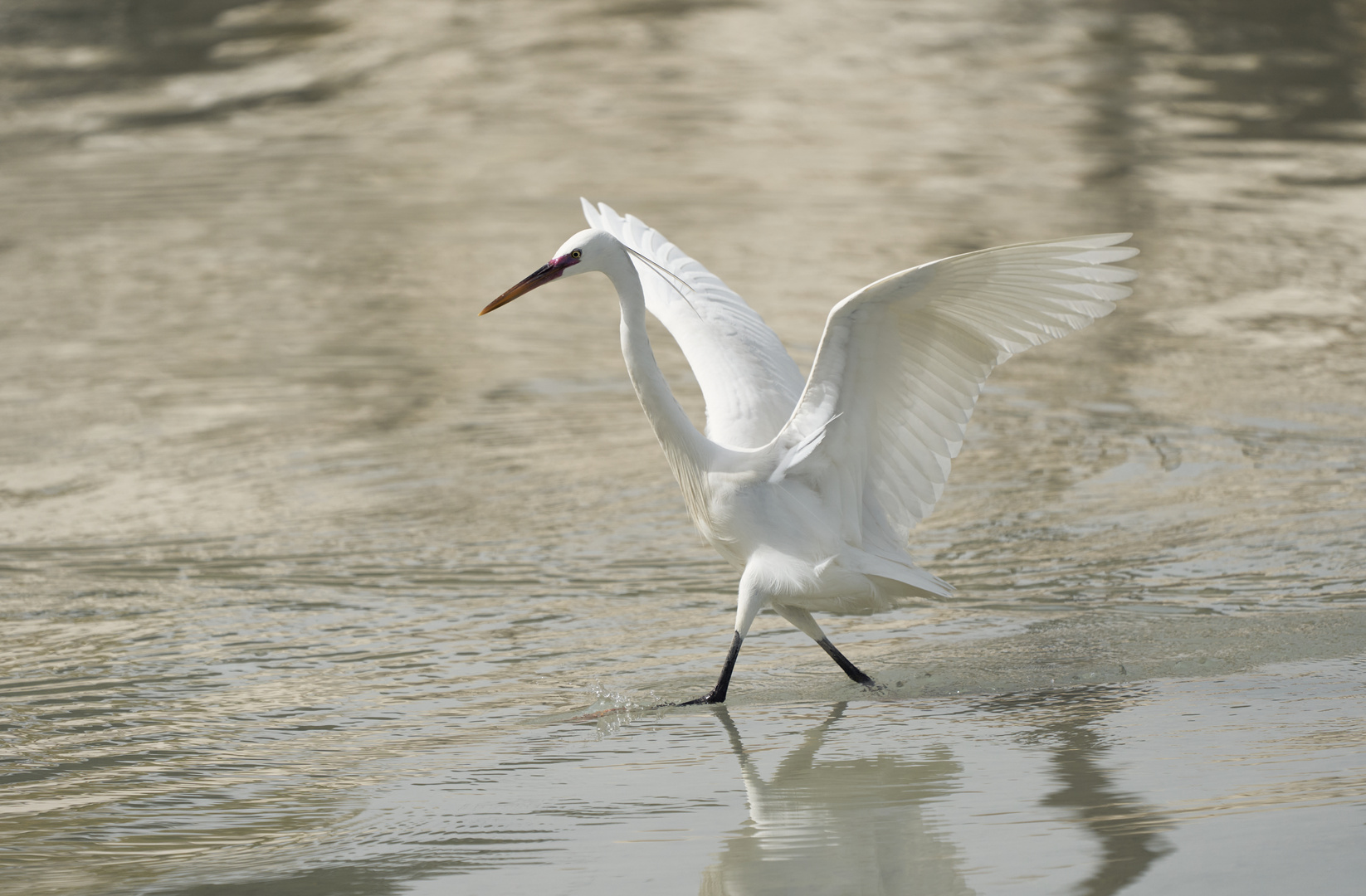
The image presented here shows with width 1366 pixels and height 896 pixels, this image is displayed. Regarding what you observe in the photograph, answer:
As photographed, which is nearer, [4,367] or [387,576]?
[387,576]

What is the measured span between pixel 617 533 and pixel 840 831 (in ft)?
10.2

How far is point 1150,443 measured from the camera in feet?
26.3

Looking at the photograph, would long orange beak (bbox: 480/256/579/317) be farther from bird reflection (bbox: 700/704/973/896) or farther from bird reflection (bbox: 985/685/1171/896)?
bird reflection (bbox: 985/685/1171/896)

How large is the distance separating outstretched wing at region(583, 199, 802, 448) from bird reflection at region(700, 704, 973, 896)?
1349 millimetres

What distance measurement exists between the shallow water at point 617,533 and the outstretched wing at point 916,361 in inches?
24.1

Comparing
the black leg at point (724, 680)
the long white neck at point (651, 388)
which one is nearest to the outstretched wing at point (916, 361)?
the long white neck at point (651, 388)

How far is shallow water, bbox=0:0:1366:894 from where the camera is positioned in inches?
166

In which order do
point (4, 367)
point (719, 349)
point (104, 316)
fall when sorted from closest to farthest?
point (719, 349) → point (4, 367) → point (104, 316)

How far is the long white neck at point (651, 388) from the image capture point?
5.34 metres

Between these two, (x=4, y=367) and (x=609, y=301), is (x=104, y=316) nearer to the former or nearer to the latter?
(x=4, y=367)

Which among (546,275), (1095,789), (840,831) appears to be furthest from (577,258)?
(1095,789)

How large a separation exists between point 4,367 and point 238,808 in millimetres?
6667

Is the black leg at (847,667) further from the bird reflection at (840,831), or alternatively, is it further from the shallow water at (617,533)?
the bird reflection at (840,831)

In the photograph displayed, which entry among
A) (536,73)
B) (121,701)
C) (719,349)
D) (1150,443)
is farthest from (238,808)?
(536,73)
